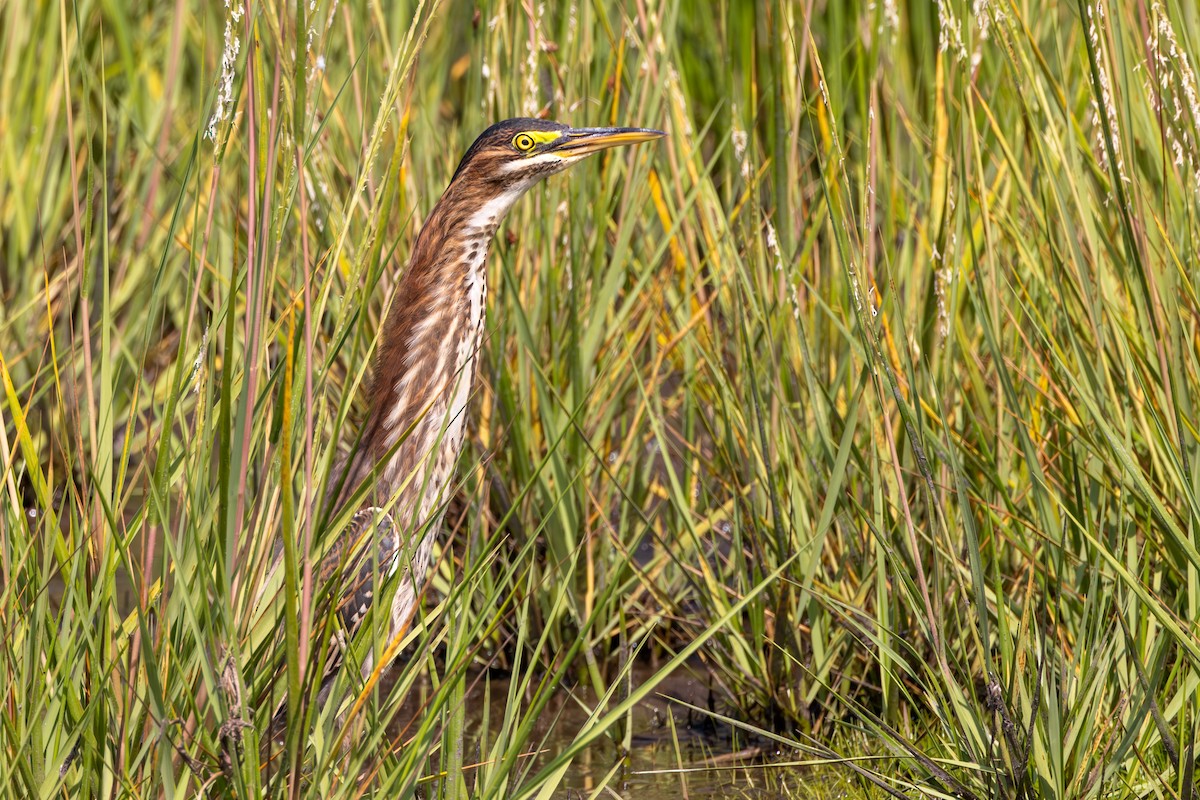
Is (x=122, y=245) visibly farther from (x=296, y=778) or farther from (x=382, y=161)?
(x=296, y=778)

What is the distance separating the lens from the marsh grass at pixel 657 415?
1952 millimetres

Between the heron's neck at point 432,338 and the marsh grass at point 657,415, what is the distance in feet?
0.71

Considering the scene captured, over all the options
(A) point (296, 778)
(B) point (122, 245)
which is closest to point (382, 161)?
(B) point (122, 245)

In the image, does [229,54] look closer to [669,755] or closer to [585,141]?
[585,141]

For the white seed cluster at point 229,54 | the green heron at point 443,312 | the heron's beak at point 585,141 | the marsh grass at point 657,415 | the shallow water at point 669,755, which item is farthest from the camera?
the heron's beak at point 585,141

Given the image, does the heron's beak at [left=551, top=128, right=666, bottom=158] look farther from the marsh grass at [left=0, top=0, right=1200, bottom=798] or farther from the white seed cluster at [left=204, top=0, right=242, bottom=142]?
the white seed cluster at [left=204, top=0, right=242, bottom=142]

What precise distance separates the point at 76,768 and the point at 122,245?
11.9ft

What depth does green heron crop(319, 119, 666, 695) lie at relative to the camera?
308 centimetres

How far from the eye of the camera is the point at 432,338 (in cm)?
317

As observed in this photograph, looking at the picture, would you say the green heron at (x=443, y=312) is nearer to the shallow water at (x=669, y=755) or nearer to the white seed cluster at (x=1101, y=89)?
the shallow water at (x=669, y=755)

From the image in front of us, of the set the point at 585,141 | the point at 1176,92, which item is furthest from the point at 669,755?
the point at 1176,92

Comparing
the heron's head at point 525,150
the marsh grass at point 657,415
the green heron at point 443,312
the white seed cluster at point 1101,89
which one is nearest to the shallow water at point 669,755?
the marsh grass at point 657,415

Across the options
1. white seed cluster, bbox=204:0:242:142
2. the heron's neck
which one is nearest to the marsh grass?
white seed cluster, bbox=204:0:242:142

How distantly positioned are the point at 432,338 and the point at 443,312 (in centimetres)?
6
